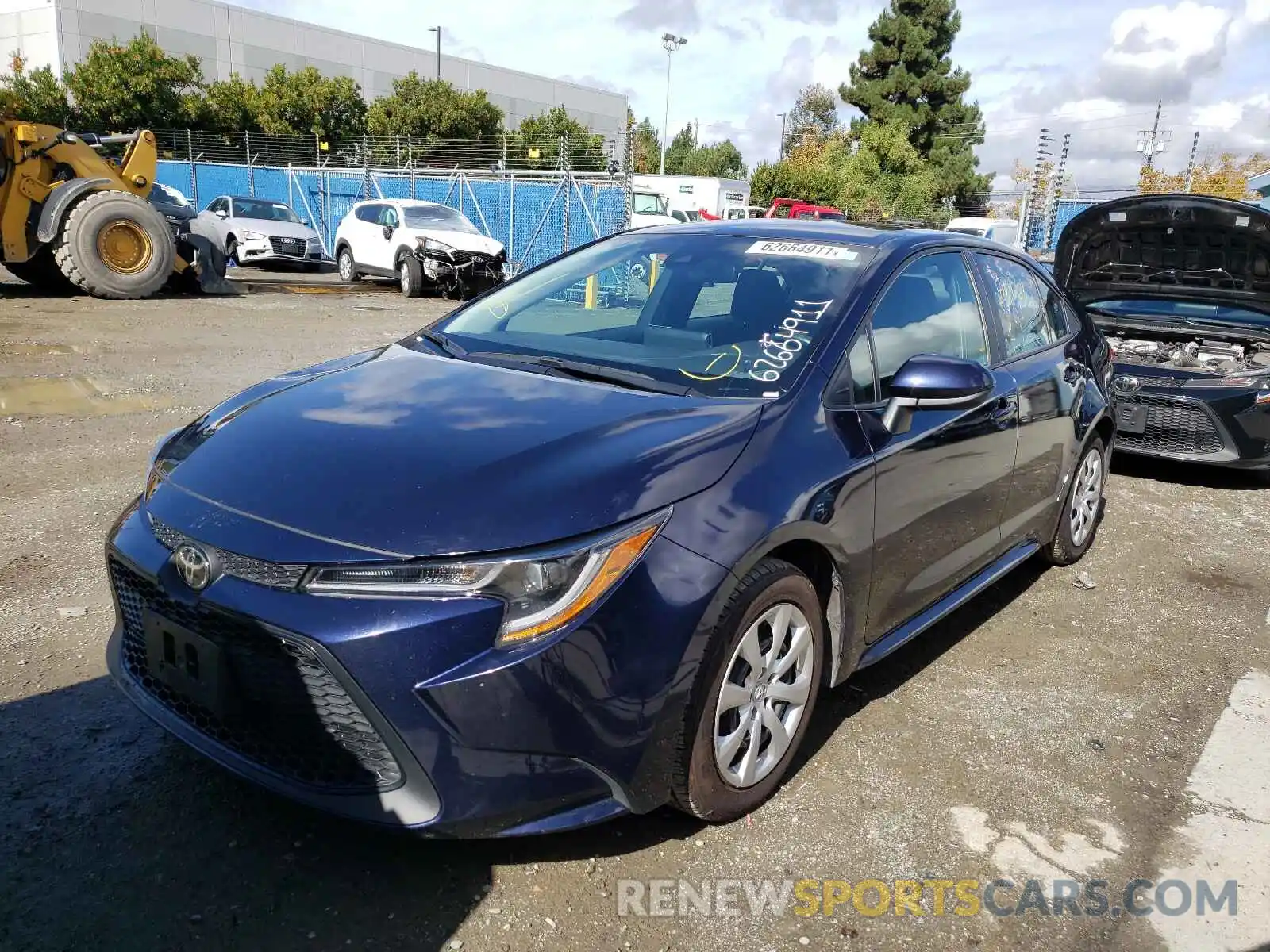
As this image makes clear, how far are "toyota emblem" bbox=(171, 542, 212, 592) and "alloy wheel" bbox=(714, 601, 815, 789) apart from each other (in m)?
1.25

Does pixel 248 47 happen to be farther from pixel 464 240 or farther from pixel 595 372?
pixel 595 372

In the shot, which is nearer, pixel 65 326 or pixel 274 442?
pixel 274 442

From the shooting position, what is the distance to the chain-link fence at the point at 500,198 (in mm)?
21047

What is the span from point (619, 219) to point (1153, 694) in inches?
721

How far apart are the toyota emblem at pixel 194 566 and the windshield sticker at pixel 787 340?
5.23 feet

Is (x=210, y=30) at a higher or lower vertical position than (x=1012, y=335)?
higher

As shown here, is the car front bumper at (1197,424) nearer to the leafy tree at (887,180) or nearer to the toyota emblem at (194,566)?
the toyota emblem at (194,566)

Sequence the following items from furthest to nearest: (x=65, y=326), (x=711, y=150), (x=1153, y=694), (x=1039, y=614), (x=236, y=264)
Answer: (x=711, y=150), (x=236, y=264), (x=65, y=326), (x=1039, y=614), (x=1153, y=694)

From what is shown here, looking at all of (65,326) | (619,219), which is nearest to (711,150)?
(619,219)

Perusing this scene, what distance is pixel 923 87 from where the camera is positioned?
51.3m

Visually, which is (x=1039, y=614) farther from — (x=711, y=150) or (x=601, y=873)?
(x=711, y=150)

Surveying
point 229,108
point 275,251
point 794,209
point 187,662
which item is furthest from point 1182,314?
point 229,108

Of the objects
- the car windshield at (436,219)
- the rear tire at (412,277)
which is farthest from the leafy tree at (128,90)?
the rear tire at (412,277)

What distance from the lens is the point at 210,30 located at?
178 ft
